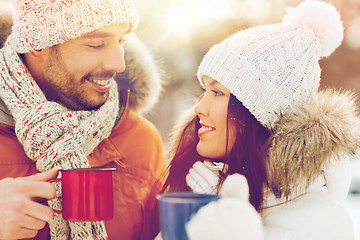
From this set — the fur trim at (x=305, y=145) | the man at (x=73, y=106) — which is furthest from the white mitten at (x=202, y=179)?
the man at (x=73, y=106)

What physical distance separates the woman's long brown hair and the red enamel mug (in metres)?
0.46

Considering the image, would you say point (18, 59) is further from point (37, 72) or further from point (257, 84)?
point (257, 84)

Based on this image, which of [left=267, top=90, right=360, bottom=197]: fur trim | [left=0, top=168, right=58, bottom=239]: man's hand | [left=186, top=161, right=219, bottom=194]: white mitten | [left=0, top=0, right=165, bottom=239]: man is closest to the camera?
[left=0, top=168, right=58, bottom=239]: man's hand

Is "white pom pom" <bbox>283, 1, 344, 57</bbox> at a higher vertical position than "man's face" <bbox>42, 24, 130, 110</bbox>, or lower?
higher

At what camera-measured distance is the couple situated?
145 centimetres

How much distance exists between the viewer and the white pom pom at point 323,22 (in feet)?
5.52

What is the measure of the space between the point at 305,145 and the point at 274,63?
35 cm

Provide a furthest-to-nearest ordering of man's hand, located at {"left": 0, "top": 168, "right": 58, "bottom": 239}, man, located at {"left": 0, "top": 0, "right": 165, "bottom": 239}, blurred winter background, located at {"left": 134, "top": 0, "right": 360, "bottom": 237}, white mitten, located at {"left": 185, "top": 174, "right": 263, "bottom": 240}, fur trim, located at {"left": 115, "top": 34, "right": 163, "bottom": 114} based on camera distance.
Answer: blurred winter background, located at {"left": 134, "top": 0, "right": 360, "bottom": 237}
fur trim, located at {"left": 115, "top": 34, "right": 163, "bottom": 114}
man, located at {"left": 0, "top": 0, "right": 165, "bottom": 239}
man's hand, located at {"left": 0, "top": 168, "right": 58, "bottom": 239}
white mitten, located at {"left": 185, "top": 174, "right": 263, "bottom": 240}

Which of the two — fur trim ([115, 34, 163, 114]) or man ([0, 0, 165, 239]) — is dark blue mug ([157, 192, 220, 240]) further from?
fur trim ([115, 34, 163, 114])

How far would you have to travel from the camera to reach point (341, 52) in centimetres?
862

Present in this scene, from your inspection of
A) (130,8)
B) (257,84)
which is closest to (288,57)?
(257,84)

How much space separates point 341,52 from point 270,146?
309 inches

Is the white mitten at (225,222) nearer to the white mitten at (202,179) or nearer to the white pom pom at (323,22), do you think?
the white mitten at (202,179)

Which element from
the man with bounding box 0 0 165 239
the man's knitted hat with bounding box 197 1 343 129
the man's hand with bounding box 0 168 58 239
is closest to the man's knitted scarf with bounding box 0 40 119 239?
the man with bounding box 0 0 165 239
